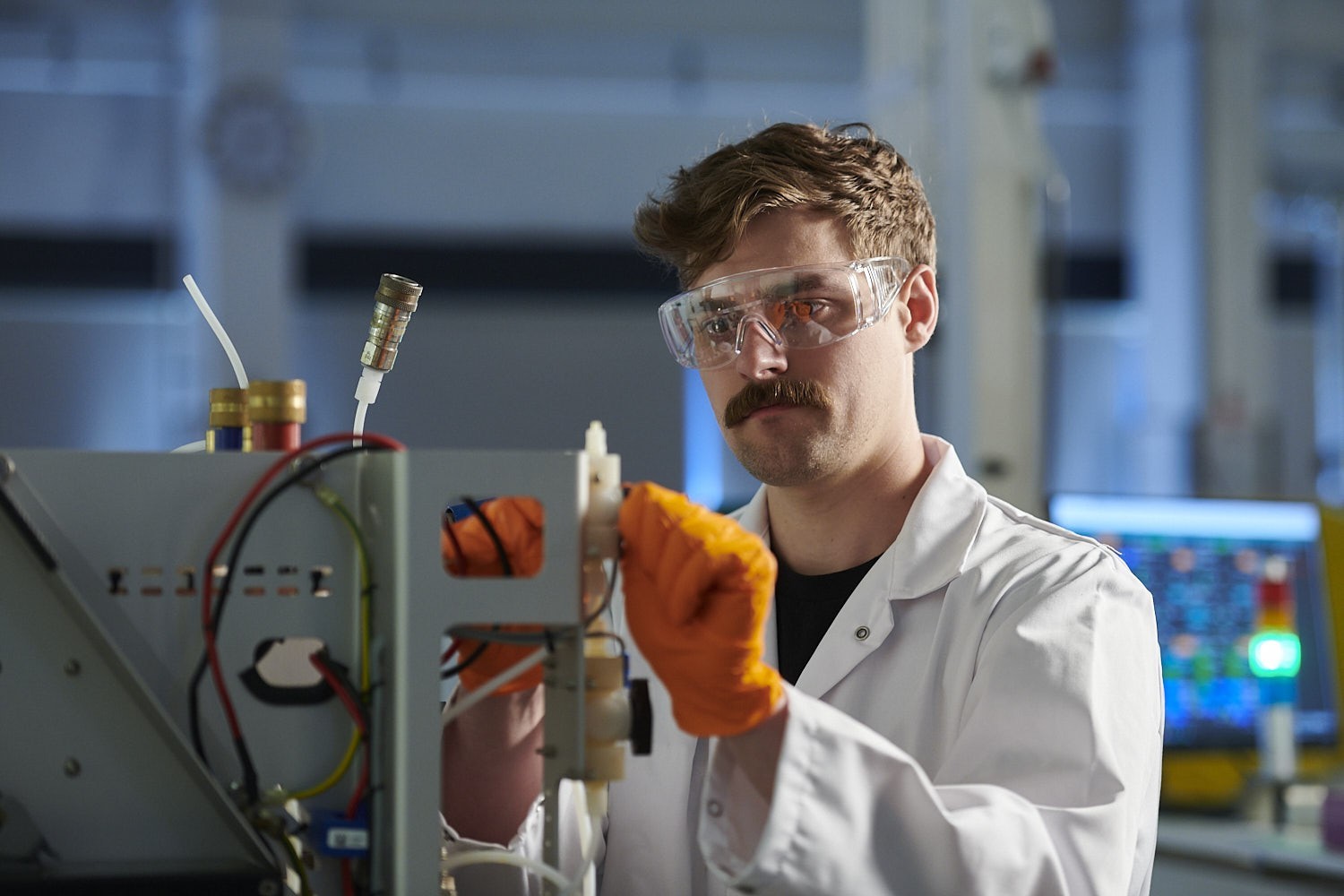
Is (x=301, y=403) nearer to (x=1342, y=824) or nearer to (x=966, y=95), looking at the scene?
(x=1342, y=824)

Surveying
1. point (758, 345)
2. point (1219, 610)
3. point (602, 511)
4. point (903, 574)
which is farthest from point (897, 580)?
point (1219, 610)

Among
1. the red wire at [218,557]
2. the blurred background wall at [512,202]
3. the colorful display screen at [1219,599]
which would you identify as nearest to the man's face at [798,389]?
the red wire at [218,557]

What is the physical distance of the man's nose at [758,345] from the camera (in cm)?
142

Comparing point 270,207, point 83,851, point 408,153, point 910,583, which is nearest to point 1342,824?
point 910,583

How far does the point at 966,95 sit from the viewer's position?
306cm

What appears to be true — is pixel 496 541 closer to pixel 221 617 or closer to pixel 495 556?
pixel 495 556

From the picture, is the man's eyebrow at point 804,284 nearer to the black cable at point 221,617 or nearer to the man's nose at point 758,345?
the man's nose at point 758,345

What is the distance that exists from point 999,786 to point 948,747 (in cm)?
19

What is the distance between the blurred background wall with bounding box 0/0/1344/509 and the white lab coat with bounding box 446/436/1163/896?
430 cm

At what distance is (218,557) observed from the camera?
0.93 metres

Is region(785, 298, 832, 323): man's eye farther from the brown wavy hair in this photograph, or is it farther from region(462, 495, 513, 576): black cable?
region(462, 495, 513, 576): black cable

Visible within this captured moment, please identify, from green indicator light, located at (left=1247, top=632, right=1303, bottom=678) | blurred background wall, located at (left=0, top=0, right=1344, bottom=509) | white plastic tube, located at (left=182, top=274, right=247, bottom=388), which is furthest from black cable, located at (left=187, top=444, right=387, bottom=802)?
blurred background wall, located at (left=0, top=0, right=1344, bottom=509)

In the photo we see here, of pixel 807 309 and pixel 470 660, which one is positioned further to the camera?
pixel 807 309

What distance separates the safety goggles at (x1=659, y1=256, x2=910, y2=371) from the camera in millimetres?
1418
